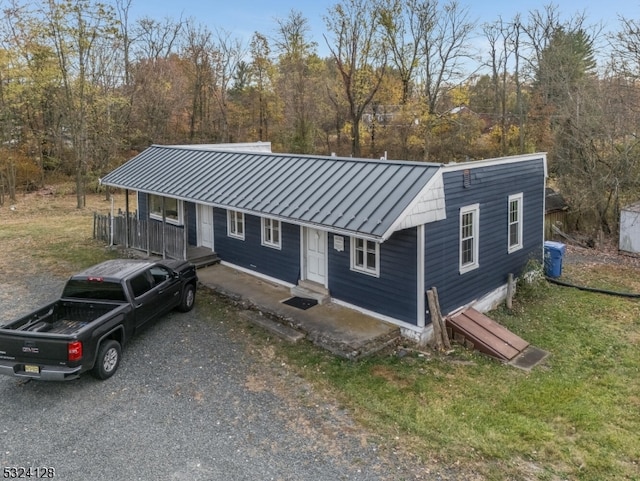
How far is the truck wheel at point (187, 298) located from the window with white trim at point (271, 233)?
7.59 ft

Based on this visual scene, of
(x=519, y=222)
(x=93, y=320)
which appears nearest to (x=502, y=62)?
(x=519, y=222)

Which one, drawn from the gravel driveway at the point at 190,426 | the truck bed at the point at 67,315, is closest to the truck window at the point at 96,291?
the truck bed at the point at 67,315

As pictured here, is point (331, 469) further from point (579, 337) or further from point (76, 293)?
point (579, 337)

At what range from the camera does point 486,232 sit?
1120 cm

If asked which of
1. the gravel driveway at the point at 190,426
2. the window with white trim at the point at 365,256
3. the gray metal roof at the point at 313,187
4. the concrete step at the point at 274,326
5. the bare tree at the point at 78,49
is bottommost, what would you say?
the gravel driveway at the point at 190,426

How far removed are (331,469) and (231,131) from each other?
33.2m

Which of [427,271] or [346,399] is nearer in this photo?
[346,399]

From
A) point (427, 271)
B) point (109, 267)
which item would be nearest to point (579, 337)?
point (427, 271)

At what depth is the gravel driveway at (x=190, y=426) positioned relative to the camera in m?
5.80

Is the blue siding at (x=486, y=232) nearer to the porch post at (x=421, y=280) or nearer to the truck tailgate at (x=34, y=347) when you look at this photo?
the porch post at (x=421, y=280)

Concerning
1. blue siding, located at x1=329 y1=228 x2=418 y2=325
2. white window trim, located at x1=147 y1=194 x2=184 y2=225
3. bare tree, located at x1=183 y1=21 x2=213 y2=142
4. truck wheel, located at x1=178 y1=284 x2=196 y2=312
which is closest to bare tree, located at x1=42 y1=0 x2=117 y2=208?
bare tree, located at x1=183 y1=21 x2=213 y2=142

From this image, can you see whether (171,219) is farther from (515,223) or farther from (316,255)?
(515,223)

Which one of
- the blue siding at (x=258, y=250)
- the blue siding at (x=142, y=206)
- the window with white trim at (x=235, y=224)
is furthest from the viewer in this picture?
the blue siding at (x=142, y=206)

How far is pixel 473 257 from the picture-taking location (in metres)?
10.9
